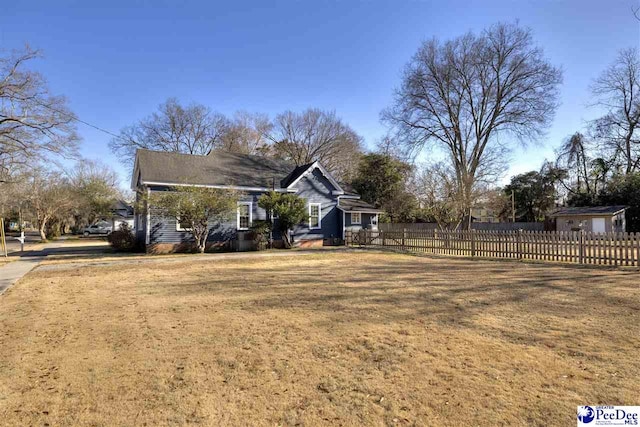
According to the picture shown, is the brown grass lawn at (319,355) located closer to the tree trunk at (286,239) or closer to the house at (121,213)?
the tree trunk at (286,239)

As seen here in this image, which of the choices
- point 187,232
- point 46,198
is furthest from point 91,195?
point 187,232

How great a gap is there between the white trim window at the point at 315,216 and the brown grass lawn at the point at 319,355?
16053mm

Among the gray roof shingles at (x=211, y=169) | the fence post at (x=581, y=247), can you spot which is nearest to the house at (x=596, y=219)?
the fence post at (x=581, y=247)

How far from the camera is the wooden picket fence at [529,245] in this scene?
1277cm

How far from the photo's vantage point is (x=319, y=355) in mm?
4535

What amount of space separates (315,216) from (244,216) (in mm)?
4936

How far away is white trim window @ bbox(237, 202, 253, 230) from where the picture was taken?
74.0 ft

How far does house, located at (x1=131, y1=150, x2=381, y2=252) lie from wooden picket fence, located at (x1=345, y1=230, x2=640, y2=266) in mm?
4561

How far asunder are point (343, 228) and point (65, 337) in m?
21.3

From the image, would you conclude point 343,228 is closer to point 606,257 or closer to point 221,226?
point 221,226

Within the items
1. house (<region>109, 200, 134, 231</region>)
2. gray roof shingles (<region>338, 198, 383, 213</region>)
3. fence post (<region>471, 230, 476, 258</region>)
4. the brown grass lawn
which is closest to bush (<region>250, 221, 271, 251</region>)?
gray roof shingles (<region>338, 198, 383, 213</region>)

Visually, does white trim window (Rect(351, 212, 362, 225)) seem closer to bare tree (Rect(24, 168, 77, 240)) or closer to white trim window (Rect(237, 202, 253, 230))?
white trim window (Rect(237, 202, 253, 230))

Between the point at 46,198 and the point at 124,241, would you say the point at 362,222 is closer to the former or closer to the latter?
the point at 124,241

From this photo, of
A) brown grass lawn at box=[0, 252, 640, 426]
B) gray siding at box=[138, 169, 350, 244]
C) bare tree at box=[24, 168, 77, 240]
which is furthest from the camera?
bare tree at box=[24, 168, 77, 240]
